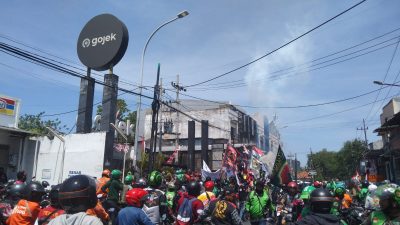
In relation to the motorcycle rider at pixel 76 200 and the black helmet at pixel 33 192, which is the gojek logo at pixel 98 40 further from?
the motorcycle rider at pixel 76 200

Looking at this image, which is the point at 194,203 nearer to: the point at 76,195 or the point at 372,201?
the point at 372,201

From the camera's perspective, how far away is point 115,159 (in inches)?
834

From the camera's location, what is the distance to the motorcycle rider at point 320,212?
13.3ft

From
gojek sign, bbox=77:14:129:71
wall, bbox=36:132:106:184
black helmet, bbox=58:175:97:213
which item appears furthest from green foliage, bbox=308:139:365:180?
black helmet, bbox=58:175:97:213

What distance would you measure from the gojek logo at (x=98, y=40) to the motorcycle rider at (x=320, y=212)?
20744 millimetres

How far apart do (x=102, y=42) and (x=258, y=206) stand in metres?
17.4

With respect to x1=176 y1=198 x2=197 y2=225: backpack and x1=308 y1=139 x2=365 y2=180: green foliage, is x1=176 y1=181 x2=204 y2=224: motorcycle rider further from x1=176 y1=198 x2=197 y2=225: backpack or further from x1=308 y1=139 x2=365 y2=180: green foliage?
x1=308 y1=139 x2=365 y2=180: green foliage

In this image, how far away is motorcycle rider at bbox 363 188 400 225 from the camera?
4.24m

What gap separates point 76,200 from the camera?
295 cm

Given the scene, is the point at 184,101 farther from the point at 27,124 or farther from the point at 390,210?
the point at 390,210

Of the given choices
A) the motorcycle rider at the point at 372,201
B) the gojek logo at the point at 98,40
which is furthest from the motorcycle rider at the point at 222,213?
the gojek logo at the point at 98,40

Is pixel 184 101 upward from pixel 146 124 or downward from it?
upward

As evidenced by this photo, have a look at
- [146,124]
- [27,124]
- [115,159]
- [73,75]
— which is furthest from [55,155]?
[146,124]

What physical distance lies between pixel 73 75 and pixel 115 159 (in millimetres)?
7969
